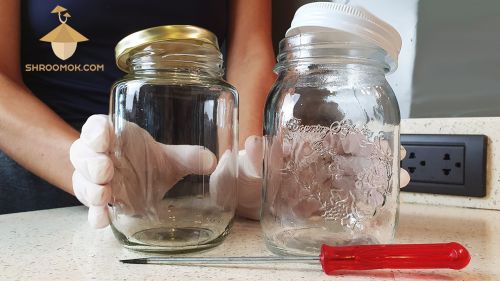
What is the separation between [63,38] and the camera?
31.0 inches

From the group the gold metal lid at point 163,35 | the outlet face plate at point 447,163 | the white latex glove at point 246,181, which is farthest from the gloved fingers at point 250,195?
the outlet face plate at point 447,163

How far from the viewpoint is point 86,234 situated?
0.51 metres

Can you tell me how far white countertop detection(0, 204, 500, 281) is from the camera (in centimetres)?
37

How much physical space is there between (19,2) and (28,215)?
38cm

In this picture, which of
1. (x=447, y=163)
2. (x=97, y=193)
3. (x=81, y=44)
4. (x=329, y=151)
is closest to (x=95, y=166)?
(x=97, y=193)

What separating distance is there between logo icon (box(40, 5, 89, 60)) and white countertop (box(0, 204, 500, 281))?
298 mm

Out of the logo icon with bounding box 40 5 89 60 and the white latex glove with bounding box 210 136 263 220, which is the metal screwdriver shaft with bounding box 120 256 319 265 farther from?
the logo icon with bounding box 40 5 89 60

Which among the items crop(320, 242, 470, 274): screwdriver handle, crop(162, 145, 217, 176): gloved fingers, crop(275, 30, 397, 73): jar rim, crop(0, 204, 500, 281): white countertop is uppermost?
crop(275, 30, 397, 73): jar rim

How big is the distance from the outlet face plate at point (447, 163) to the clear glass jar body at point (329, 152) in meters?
0.33

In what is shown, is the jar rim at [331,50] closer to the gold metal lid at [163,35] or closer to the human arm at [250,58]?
the gold metal lid at [163,35]

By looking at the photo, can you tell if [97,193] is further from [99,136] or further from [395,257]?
[395,257]

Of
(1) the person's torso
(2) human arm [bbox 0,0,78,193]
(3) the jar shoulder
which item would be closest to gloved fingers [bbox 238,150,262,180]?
(3) the jar shoulder

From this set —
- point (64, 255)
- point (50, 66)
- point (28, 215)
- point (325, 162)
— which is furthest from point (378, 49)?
point (50, 66)

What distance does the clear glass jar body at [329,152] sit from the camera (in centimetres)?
44
